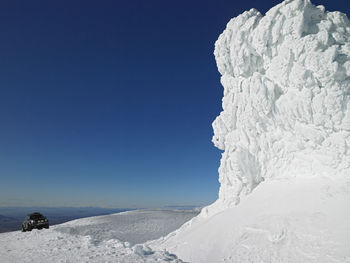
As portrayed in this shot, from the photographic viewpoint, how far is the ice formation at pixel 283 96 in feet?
49.8

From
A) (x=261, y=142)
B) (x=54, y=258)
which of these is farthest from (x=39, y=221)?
(x=261, y=142)

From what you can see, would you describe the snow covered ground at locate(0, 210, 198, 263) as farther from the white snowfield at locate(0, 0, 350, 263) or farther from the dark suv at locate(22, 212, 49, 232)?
the dark suv at locate(22, 212, 49, 232)

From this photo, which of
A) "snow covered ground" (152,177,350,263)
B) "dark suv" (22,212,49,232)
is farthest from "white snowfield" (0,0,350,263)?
"dark suv" (22,212,49,232)

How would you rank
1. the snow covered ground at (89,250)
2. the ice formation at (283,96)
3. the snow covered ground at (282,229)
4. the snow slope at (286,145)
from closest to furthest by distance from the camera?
the snow covered ground at (282,229), the snow slope at (286,145), the snow covered ground at (89,250), the ice formation at (283,96)

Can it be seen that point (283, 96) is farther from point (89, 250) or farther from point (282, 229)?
point (89, 250)

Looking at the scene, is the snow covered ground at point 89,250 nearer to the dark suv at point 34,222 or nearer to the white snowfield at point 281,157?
the white snowfield at point 281,157

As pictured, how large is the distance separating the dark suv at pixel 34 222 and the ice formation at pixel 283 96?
22534 mm

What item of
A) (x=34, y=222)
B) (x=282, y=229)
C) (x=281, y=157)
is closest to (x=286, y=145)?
(x=281, y=157)

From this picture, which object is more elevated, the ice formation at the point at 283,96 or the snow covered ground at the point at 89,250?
the ice formation at the point at 283,96

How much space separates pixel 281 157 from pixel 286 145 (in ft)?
3.60

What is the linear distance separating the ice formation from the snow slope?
67 millimetres

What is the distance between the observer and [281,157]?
18.5 metres

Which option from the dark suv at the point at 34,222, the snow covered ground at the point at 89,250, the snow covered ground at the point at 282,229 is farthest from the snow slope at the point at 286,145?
the dark suv at the point at 34,222

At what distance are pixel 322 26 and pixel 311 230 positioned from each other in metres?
14.0
